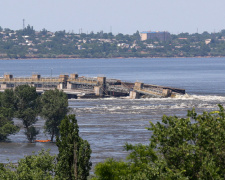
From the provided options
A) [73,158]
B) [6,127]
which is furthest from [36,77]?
[73,158]

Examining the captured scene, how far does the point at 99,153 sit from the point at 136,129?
16225 mm

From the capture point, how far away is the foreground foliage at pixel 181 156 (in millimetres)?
25109

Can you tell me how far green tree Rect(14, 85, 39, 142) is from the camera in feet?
208

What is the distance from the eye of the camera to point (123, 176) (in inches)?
1046

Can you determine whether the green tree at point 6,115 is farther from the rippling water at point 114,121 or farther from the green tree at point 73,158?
the green tree at point 73,158

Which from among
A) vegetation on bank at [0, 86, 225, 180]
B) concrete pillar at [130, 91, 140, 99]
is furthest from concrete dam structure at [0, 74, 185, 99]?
vegetation on bank at [0, 86, 225, 180]

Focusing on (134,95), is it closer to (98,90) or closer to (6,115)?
(98,90)

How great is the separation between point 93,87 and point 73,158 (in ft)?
298

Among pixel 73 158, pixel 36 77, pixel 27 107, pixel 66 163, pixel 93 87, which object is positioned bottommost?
pixel 93 87

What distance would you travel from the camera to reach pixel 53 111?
62.5 metres

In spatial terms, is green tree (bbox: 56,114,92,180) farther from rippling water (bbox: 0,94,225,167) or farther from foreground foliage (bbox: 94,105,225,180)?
rippling water (bbox: 0,94,225,167)

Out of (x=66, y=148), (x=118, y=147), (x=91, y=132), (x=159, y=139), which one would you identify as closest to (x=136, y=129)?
(x=91, y=132)

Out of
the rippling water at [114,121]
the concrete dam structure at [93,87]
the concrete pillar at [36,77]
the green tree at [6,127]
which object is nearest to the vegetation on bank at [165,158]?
the rippling water at [114,121]

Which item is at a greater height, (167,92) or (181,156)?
(181,156)
